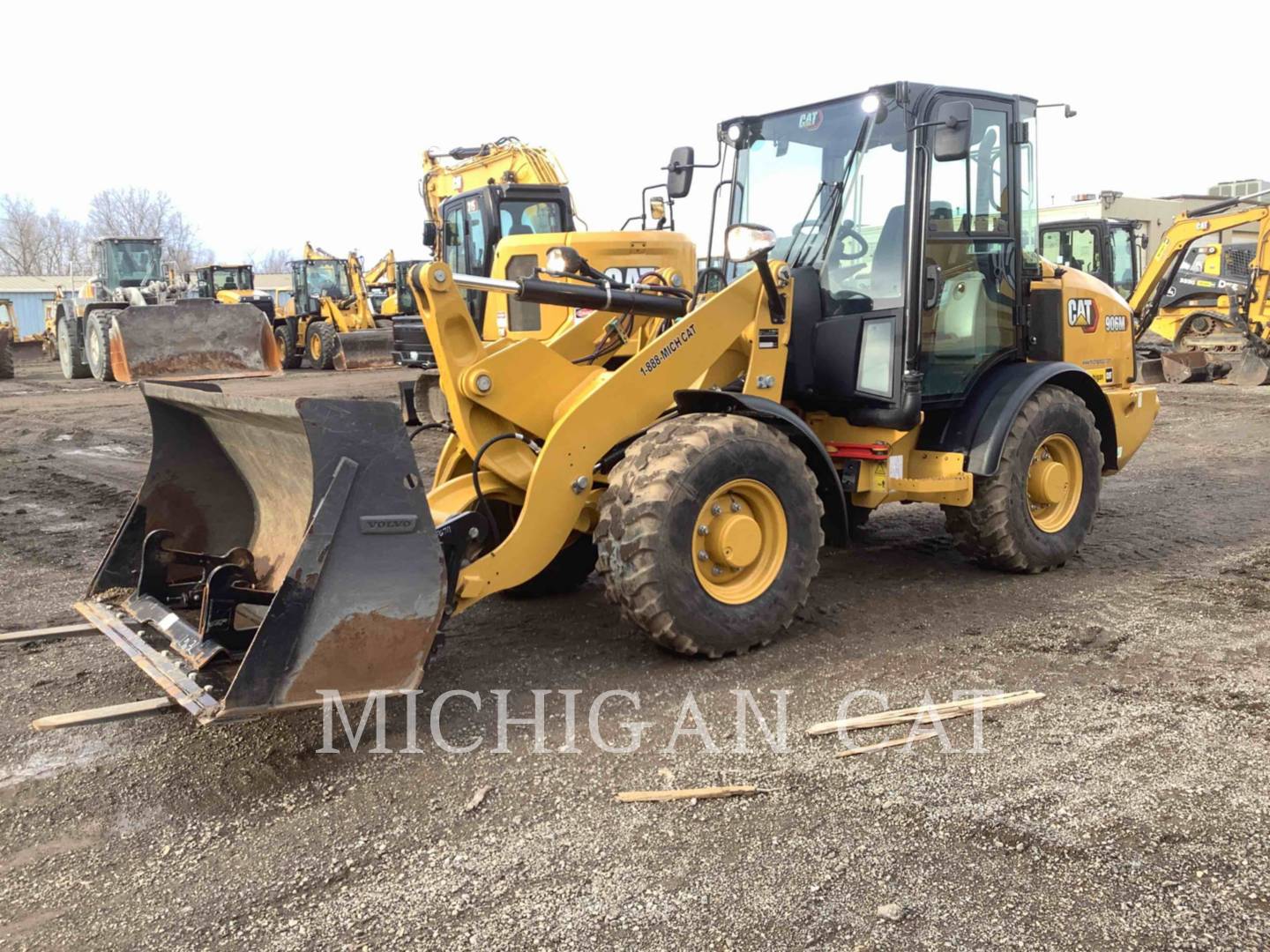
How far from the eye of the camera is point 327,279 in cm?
2561

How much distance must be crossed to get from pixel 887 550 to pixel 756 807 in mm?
3504

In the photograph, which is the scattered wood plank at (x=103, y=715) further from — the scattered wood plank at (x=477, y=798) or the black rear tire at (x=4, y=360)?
the black rear tire at (x=4, y=360)

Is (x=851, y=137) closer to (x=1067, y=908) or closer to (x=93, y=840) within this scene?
(x=1067, y=908)

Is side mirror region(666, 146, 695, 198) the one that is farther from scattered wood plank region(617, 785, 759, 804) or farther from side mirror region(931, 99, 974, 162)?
scattered wood plank region(617, 785, 759, 804)

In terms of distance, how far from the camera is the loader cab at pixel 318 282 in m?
25.4

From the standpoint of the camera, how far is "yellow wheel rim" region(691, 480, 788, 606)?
433 centimetres

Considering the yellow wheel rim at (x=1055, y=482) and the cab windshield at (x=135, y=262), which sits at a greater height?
the cab windshield at (x=135, y=262)

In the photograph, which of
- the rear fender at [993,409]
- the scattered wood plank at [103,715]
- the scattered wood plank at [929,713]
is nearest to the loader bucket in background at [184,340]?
the rear fender at [993,409]

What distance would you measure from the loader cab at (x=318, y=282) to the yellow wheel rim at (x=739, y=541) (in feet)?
74.6

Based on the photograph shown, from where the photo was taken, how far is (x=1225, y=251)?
18.5 metres

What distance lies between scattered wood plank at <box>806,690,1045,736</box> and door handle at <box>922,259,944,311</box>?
2.04m

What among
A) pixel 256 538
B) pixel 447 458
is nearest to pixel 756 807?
pixel 447 458

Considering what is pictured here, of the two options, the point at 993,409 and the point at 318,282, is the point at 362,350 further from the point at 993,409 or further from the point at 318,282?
the point at 993,409

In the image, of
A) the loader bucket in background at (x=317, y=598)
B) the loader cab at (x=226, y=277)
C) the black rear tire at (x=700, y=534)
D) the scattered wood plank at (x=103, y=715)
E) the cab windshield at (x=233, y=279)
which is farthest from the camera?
the cab windshield at (x=233, y=279)
